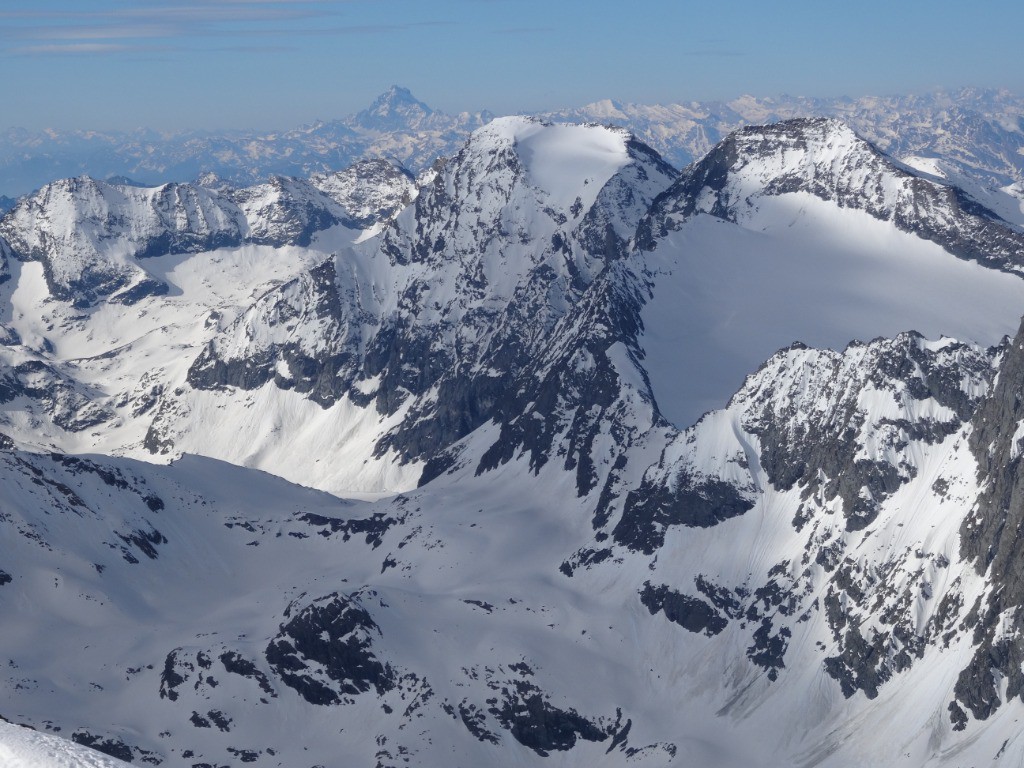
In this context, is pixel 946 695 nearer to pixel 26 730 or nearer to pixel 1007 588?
pixel 1007 588

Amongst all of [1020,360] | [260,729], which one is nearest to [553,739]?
[260,729]

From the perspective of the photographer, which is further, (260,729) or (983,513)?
(260,729)

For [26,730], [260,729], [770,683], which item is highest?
[26,730]

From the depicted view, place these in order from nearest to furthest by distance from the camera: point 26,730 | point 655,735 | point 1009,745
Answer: point 26,730, point 1009,745, point 655,735

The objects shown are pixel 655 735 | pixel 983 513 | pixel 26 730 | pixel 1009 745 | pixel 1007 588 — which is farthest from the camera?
pixel 655 735

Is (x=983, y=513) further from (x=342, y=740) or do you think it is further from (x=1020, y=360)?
(x=342, y=740)

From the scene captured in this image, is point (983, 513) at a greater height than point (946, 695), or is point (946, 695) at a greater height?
point (983, 513)

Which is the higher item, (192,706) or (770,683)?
(770,683)

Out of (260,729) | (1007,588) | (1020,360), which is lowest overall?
(260,729)

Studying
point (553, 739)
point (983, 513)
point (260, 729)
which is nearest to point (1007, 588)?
point (983, 513)

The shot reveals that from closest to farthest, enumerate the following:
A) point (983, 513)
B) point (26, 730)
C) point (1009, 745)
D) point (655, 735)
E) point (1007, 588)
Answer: point (26, 730), point (1009, 745), point (1007, 588), point (983, 513), point (655, 735)
